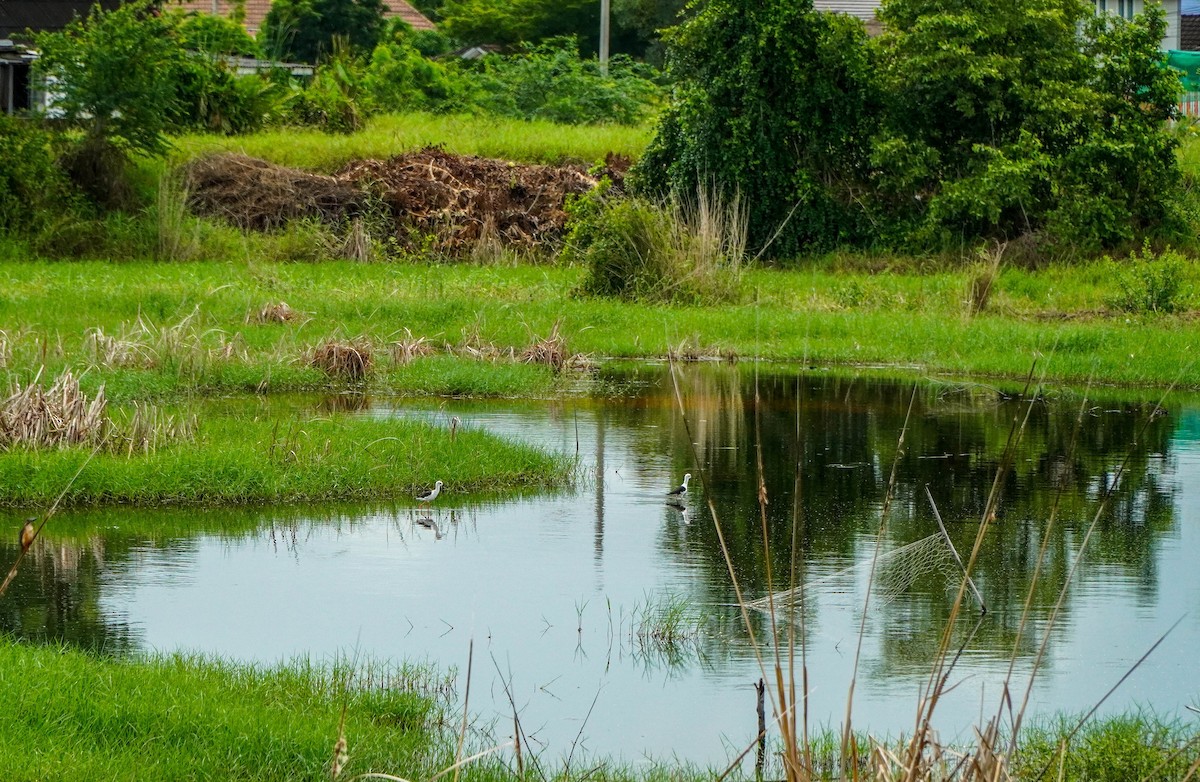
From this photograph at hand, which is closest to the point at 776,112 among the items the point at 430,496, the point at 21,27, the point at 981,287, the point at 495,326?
the point at 981,287

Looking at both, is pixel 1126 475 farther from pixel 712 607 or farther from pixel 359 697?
pixel 359 697

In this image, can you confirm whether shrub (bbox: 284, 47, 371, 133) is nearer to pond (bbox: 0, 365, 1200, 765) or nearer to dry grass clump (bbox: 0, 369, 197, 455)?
pond (bbox: 0, 365, 1200, 765)

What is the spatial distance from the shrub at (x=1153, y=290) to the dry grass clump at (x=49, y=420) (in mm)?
13867

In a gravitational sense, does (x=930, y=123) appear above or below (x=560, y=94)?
below

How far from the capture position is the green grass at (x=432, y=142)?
30.5 meters

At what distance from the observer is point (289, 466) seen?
10969mm

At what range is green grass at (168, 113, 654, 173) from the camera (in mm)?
30484

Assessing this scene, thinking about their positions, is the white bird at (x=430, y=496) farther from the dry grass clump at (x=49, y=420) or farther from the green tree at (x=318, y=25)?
the green tree at (x=318, y=25)

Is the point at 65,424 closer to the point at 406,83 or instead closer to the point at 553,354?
the point at 553,354

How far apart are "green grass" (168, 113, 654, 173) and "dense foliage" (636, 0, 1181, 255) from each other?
566cm

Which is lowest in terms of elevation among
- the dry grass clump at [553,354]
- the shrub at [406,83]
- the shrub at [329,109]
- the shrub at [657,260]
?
the dry grass clump at [553,354]

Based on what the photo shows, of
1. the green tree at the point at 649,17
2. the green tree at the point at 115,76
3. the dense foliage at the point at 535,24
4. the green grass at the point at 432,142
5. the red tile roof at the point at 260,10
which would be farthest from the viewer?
the dense foliage at the point at 535,24

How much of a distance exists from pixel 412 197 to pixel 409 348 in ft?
41.3

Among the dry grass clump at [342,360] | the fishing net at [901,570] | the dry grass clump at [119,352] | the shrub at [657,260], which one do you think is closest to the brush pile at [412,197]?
the shrub at [657,260]
